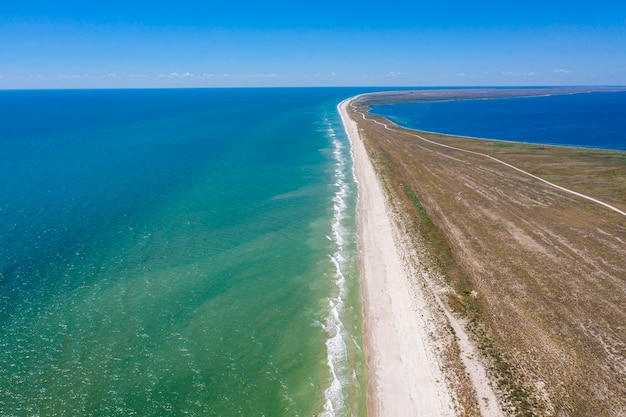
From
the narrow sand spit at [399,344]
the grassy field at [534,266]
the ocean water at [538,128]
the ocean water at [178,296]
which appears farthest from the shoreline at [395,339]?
the ocean water at [538,128]

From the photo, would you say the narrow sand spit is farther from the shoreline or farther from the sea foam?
the sea foam

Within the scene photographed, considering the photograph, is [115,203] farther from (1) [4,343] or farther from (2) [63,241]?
(1) [4,343]

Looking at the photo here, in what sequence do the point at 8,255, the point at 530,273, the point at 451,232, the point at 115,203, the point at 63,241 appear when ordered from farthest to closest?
the point at 115,203
the point at 451,232
the point at 63,241
the point at 8,255
the point at 530,273

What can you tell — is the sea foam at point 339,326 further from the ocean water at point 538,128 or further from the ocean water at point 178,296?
the ocean water at point 538,128

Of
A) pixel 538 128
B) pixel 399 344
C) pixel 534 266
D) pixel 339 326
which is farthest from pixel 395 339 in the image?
pixel 538 128

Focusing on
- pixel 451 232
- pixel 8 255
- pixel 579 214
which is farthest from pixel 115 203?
pixel 579 214

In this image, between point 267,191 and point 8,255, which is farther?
point 267,191

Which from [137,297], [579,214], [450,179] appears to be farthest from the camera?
[450,179]

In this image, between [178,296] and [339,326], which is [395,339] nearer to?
[339,326]
